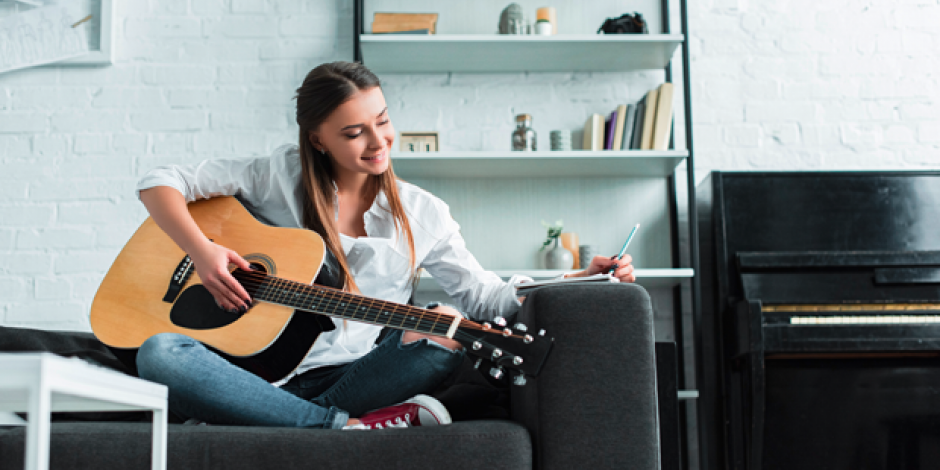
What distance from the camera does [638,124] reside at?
2.33 m

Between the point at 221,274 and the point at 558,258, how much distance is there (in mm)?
1326

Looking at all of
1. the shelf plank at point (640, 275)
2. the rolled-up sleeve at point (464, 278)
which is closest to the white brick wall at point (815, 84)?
the shelf plank at point (640, 275)

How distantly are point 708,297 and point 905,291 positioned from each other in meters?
0.59

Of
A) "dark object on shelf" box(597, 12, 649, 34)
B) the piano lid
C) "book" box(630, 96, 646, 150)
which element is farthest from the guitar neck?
"dark object on shelf" box(597, 12, 649, 34)

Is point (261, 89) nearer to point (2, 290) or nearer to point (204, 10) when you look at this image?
point (204, 10)

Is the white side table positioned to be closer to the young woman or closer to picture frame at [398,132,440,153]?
the young woman

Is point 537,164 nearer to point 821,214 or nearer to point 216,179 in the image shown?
point 821,214

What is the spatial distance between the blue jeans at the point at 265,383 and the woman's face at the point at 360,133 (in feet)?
1.40

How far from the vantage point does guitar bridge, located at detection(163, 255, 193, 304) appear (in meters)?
1.27

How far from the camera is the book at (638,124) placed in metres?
2.32

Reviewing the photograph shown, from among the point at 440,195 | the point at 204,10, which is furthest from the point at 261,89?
the point at 440,195

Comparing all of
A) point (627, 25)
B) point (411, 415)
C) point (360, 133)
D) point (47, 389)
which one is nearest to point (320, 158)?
point (360, 133)

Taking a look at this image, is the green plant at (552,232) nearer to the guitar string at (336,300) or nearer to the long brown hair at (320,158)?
the long brown hair at (320,158)

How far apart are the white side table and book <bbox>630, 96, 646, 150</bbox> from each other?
74.7 inches
